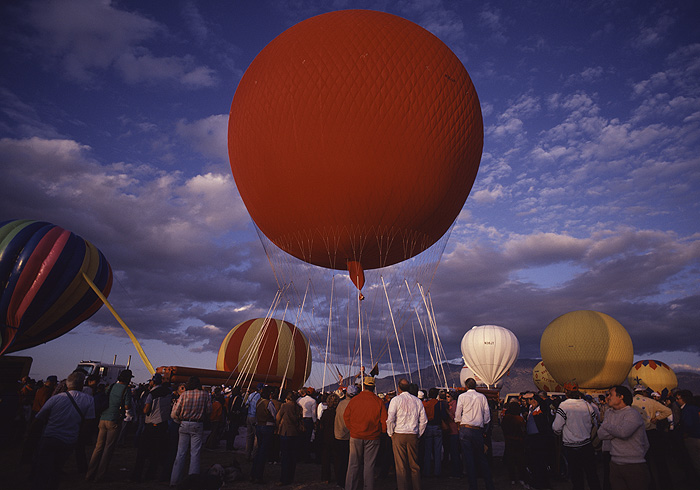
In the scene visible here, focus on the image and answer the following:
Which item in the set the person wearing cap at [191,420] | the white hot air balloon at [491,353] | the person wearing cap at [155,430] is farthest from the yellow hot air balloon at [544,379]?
the person wearing cap at [191,420]

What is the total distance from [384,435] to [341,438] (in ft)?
5.47

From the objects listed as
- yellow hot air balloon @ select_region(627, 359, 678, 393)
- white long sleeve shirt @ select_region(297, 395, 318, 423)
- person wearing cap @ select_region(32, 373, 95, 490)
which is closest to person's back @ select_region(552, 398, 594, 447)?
white long sleeve shirt @ select_region(297, 395, 318, 423)

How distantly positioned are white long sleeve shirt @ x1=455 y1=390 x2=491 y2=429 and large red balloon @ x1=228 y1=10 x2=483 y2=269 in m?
4.61

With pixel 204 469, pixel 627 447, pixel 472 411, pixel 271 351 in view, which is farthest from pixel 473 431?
pixel 271 351

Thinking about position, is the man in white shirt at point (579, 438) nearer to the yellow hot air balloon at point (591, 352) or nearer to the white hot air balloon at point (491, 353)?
the yellow hot air balloon at point (591, 352)

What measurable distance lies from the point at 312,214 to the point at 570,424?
6825 millimetres

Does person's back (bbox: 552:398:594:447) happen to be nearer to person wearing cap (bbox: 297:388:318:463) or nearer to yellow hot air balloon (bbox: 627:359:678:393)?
person wearing cap (bbox: 297:388:318:463)

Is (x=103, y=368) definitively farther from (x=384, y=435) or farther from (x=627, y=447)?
(x=627, y=447)

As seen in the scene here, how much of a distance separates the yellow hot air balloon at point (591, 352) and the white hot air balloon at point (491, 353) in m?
12.5

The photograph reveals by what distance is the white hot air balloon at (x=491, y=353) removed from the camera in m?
44.0

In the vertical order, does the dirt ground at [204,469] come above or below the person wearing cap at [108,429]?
below

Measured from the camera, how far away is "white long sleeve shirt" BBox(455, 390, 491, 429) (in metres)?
7.32

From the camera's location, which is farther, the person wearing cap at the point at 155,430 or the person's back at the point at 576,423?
the person wearing cap at the point at 155,430

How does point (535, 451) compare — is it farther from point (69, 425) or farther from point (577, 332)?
point (577, 332)
